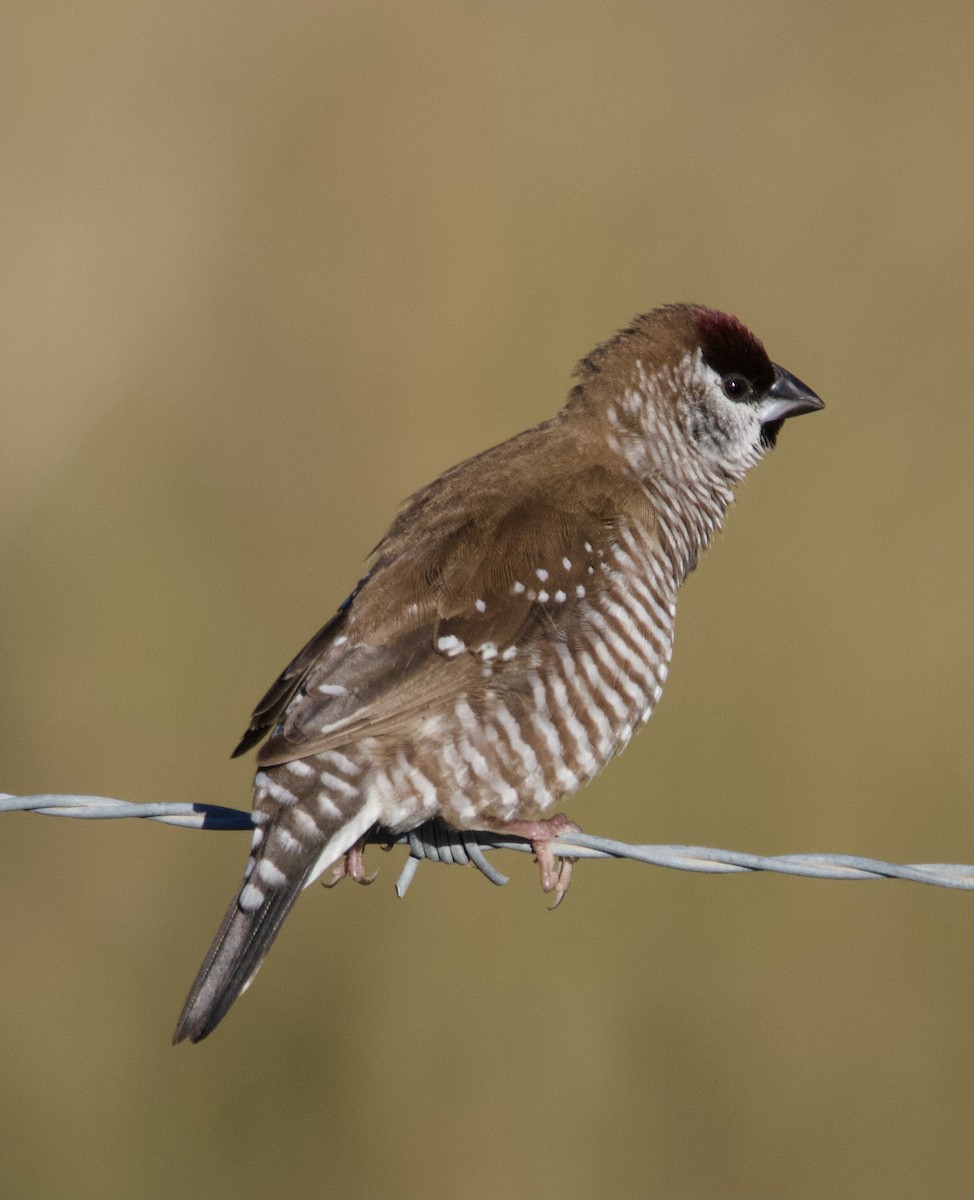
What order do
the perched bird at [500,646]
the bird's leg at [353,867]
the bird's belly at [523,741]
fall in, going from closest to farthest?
the perched bird at [500,646]
the bird's belly at [523,741]
the bird's leg at [353,867]

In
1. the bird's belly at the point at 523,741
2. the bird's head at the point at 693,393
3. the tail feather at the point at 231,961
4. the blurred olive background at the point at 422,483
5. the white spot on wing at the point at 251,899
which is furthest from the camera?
the blurred olive background at the point at 422,483

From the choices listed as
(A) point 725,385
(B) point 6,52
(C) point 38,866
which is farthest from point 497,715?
(B) point 6,52

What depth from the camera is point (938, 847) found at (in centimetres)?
751

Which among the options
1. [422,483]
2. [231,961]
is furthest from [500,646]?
[422,483]

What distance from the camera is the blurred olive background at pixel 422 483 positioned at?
6.96 metres

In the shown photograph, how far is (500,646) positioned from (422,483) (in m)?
3.44

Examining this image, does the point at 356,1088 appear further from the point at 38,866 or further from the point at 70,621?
the point at 70,621

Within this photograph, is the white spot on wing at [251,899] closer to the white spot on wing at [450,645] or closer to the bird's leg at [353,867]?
the bird's leg at [353,867]

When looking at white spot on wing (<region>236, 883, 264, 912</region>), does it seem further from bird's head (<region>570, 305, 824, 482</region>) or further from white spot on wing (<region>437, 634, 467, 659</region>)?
bird's head (<region>570, 305, 824, 482</region>)

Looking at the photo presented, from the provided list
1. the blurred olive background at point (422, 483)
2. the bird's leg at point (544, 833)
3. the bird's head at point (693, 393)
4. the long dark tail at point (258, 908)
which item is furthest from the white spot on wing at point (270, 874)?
the blurred olive background at point (422, 483)

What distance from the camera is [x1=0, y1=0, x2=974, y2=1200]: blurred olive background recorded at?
6965 millimetres

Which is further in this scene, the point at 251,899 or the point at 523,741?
the point at 523,741

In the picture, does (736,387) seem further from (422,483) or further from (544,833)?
(422,483)

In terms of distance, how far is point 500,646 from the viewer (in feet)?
17.6
